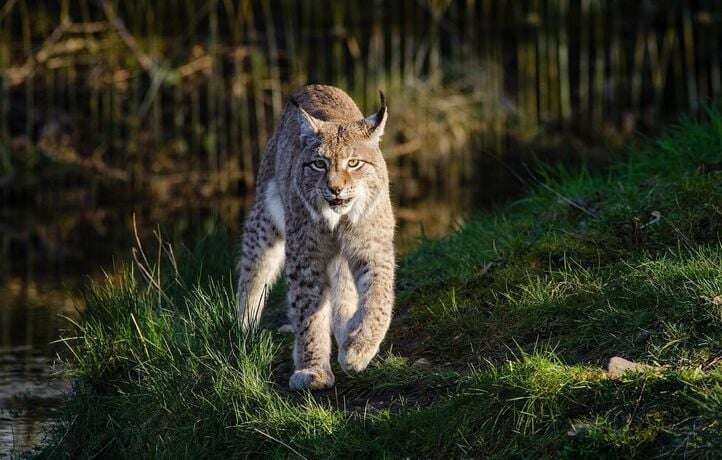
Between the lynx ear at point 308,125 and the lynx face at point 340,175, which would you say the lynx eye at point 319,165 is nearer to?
the lynx face at point 340,175

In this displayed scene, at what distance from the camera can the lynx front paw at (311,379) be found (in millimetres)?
5355

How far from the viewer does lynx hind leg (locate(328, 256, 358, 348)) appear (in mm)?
5918

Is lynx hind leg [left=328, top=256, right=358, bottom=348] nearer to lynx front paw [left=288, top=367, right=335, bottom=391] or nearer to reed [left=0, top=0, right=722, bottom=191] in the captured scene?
lynx front paw [left=288, top=367, right=335, bottom=391]

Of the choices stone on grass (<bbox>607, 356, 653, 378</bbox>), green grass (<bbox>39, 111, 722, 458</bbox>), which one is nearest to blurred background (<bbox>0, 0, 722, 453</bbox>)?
green grass (<bbox>39, 111, 722, 458</bbox>)

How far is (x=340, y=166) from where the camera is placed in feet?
18.3

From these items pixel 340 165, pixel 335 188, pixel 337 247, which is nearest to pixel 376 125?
pixel 340 165

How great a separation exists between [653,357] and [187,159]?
1109 cm

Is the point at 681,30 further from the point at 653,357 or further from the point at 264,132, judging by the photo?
the point at 653,357

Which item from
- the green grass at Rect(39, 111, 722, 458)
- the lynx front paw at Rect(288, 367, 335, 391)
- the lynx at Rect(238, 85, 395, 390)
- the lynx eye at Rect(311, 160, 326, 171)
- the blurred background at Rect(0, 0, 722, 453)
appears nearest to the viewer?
the green grass at Rect(39, 111, 722, 458)

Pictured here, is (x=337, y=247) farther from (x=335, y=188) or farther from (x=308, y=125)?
(x=308, y=125)

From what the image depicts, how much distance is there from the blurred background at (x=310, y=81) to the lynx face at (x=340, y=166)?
7.54m

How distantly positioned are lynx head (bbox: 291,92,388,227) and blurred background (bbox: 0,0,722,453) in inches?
297

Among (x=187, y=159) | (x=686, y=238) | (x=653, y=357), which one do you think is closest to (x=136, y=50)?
(x=187, y=159)

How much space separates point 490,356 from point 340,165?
1.11 m
